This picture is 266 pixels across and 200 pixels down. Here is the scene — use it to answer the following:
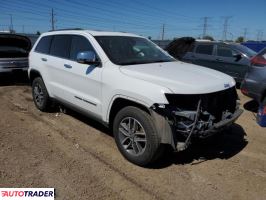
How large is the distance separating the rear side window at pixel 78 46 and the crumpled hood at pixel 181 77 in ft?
3.14

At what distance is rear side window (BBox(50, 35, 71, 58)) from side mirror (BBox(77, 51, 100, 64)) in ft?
3.19

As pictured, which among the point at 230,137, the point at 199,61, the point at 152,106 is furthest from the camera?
the point at 199,61

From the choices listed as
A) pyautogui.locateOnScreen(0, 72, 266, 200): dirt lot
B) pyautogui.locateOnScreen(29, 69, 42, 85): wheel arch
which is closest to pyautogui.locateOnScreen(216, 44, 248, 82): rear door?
pyautogui.locateOnScreen(0, 72, 266, 200): dirt lot

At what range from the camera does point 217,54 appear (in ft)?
35.2

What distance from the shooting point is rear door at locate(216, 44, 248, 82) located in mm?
9828

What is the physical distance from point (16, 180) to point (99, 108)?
1.52 meters

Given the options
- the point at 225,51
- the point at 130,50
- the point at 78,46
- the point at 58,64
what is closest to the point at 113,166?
the point at 130,50

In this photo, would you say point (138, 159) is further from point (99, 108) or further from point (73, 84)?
point (73, 84)

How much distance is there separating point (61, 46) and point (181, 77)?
8.75 ft

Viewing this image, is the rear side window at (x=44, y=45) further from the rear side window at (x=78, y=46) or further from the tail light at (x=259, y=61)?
the tail light at (x=259, y=61)

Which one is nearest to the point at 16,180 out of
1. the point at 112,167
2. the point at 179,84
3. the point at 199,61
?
the point at 112,167

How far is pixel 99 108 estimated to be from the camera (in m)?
4.56

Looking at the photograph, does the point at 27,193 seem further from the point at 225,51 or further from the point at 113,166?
the point at 225,51

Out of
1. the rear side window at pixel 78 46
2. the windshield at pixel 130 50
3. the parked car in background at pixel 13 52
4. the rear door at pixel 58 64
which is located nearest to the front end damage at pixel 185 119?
the windshield at pixel 130 50
